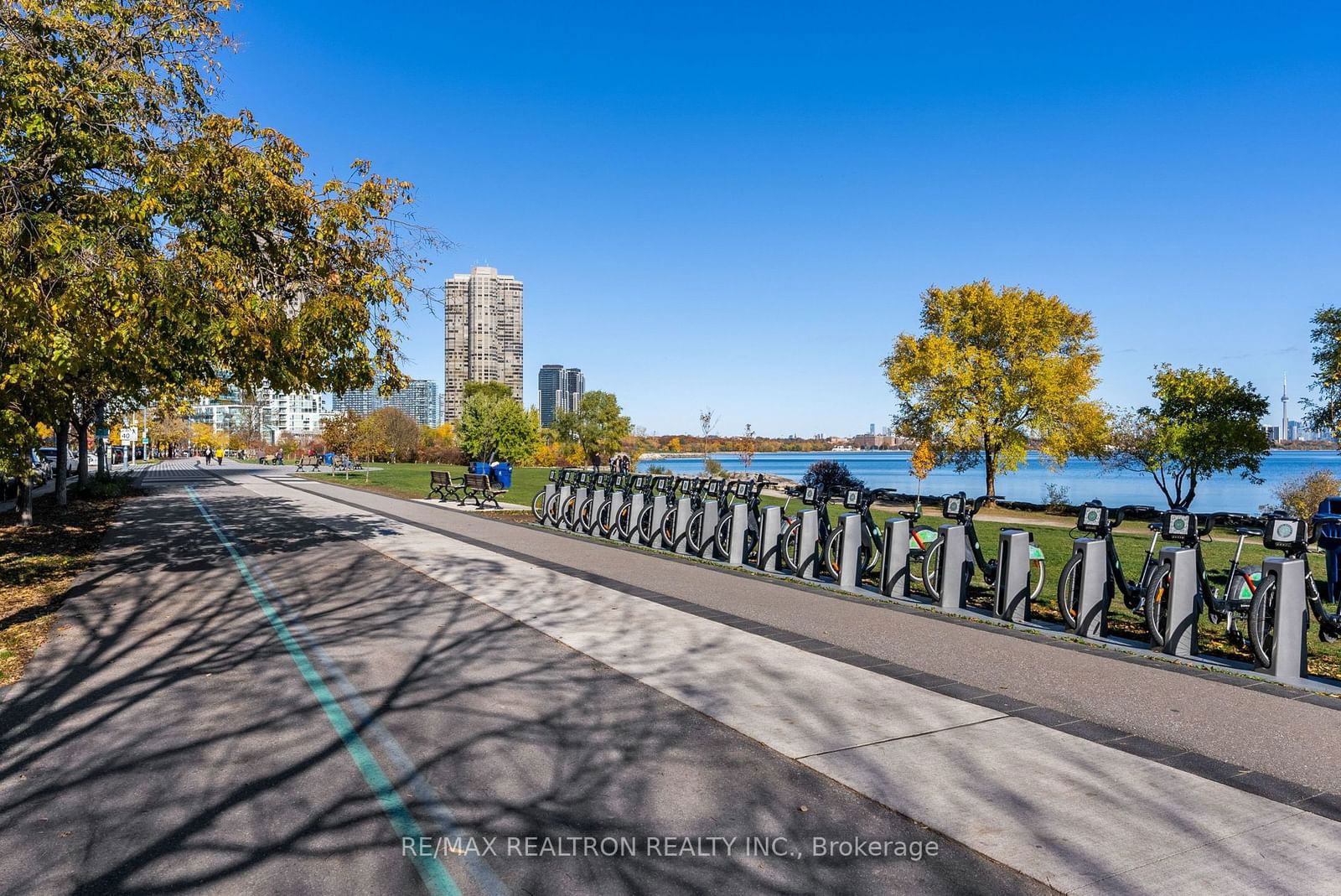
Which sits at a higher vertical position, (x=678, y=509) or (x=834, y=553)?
(x=678, y=509)

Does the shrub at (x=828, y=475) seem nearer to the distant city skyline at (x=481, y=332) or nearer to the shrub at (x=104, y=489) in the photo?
the shrub at (x=104, y=489)

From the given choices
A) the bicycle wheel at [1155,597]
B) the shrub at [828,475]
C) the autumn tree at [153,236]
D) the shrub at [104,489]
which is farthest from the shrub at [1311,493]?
the shrub at [104,489]

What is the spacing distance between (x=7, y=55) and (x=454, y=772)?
8335 millimetres

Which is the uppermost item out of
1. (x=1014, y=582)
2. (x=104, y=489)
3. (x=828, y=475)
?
(x=828, y=475)

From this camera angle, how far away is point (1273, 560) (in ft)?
18.3

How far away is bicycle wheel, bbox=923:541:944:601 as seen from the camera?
8297 mm

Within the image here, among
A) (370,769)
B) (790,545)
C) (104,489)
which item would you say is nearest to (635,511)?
(790,545)

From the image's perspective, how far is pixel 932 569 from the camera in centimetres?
852

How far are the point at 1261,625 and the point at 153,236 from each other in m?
11.2

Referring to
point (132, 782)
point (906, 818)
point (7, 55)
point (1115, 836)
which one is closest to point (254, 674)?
point (132, 782)

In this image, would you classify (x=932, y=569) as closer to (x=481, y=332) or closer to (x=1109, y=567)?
(x=1109, y=567)

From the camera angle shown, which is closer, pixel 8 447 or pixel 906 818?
pixel 906 818

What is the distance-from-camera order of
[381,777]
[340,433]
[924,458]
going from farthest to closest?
1. [340,433]
2. [924,458]
3. [381,777]

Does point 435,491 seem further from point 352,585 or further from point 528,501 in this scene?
point 352,585
